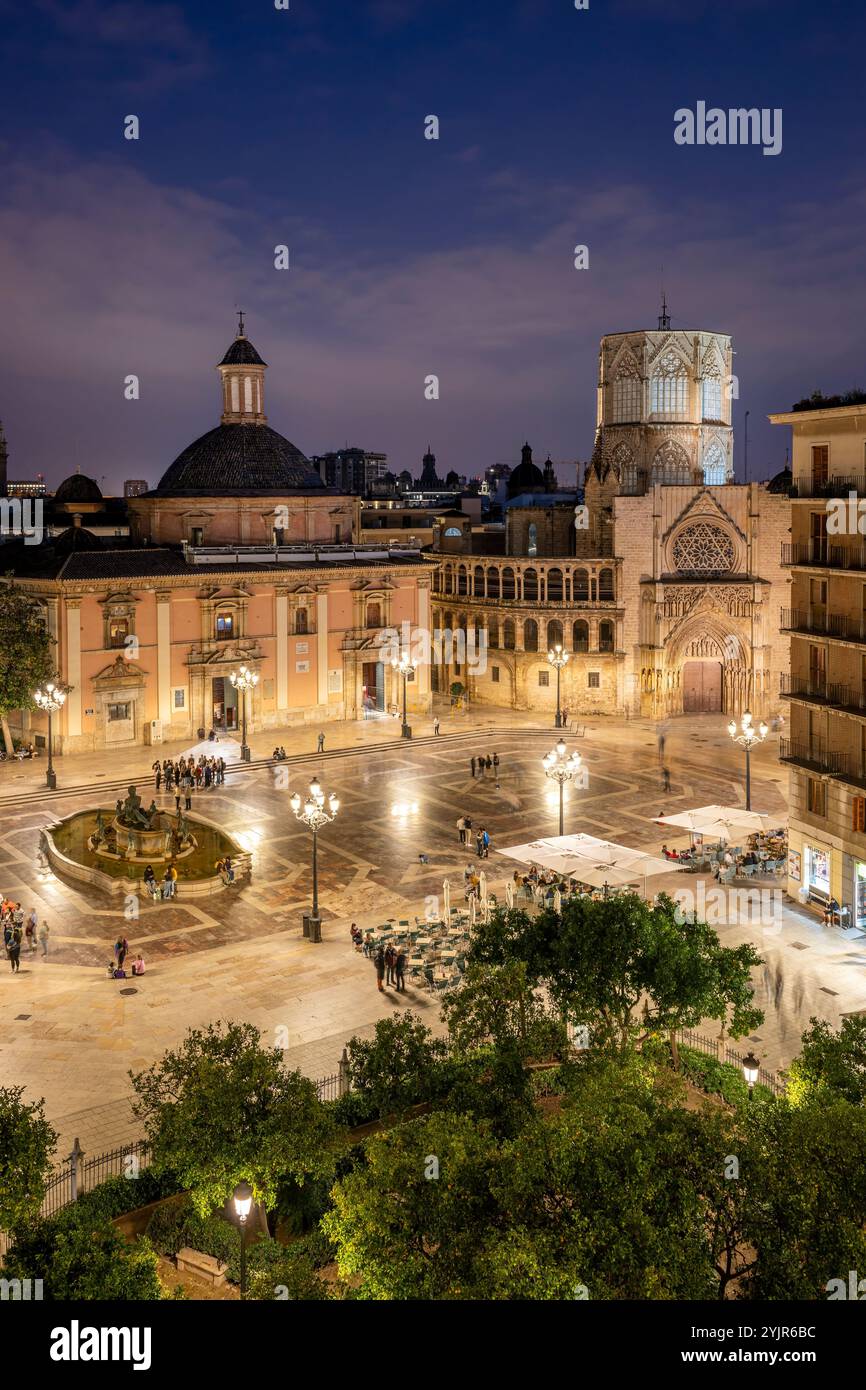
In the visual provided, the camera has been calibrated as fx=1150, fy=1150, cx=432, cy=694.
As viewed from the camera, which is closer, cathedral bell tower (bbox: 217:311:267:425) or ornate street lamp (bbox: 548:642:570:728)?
ornate street lamp (bbox: 548:642:570:728)

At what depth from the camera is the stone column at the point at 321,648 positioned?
Answer: 59219 millimetres

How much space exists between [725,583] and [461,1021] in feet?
156

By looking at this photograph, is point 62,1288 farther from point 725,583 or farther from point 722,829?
point 725,583

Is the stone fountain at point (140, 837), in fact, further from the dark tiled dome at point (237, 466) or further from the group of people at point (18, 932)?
the dark tiled dome at point (237, 466)

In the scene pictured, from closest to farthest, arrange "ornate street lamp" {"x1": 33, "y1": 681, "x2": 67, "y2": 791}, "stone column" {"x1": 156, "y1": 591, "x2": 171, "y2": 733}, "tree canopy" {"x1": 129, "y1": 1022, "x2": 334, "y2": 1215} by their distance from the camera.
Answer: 1. "tree canopy" {"x1": 129, "y1": 1022, "x2": 334, "y2": 1215}
2. "ornate street lamp" {"x1": 33, "y1": 681, "x2": 67, "y2": 791}
3. "stone column" {"x1": 156, "y1": 591, "x2": 171, "y2": 733}

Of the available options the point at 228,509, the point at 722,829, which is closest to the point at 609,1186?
the point at 722,829

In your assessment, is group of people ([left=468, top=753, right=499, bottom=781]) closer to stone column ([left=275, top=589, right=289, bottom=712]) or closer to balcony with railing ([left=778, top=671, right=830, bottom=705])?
stone column ([left=275, top=589, right=289, bottom=712])

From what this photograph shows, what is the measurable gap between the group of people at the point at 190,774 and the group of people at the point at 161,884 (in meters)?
11.4

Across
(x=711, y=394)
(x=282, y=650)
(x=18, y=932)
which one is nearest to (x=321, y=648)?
(x=282, y=650)

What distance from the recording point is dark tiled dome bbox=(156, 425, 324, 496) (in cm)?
6431

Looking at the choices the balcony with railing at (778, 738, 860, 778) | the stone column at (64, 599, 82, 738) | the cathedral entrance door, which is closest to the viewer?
the balcony with railing at (778, 738, 860, 778)

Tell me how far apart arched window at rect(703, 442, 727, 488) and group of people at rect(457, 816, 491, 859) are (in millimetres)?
39742
